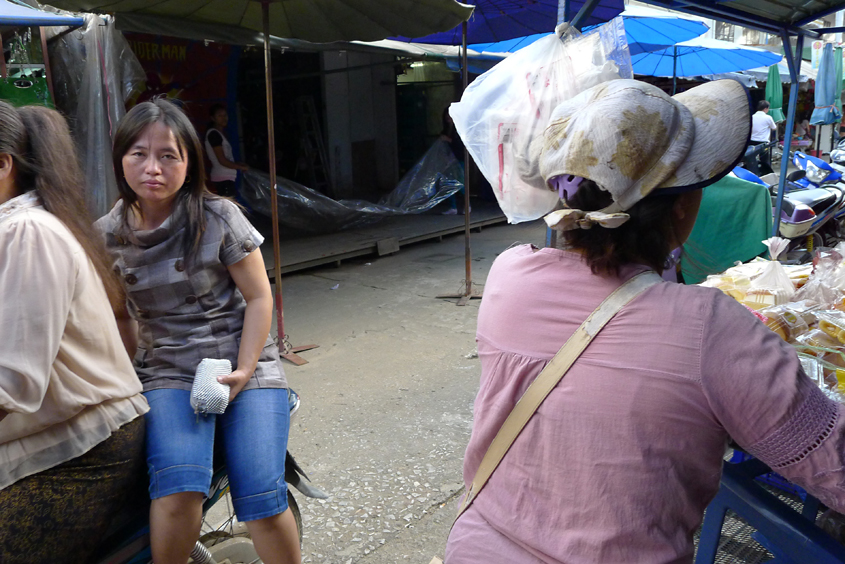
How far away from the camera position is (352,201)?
316 inches

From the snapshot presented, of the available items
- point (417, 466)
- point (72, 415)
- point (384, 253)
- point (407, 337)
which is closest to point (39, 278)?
point (72, 415)

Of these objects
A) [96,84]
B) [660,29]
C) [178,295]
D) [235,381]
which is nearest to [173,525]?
[235,381]

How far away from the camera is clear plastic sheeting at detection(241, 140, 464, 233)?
291 inches

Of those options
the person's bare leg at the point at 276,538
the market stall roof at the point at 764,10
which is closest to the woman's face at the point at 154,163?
the person's bare leg at the point at 276,538

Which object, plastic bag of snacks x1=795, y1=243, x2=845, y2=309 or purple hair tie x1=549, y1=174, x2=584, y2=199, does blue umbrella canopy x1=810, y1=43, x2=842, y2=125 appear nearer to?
plastic bag of snacks x1=795, y1=243, x2=845, y2=309

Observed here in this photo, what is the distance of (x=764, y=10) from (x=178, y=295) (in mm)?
3240

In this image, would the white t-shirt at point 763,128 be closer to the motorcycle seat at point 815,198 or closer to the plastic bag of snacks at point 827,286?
the motorcycle seat at point 815,198

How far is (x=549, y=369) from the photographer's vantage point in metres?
1.06

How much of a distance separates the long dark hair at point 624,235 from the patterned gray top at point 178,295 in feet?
3.40

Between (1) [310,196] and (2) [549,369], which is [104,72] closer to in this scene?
(1) [310,196]

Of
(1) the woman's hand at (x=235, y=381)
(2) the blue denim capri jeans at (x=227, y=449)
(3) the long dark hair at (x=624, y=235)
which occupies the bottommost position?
(2) the blue denim capri jeans at (x=227, y=449)

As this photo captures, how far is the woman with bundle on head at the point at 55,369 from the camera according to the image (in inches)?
52.2

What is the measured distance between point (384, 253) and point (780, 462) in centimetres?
631

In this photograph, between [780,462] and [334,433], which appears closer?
[780,462]
